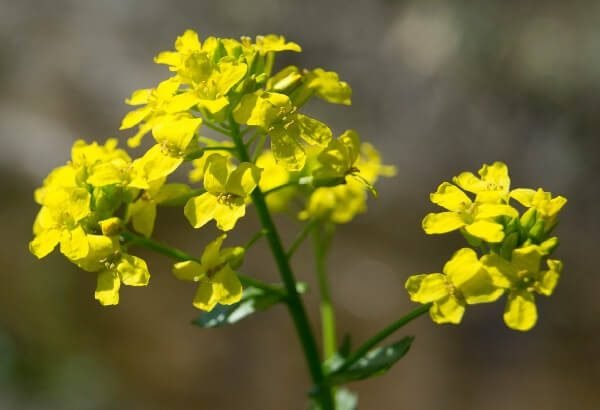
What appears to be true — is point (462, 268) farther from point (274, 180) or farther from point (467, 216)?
point (274, 180)

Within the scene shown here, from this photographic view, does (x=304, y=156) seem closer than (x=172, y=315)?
Yes

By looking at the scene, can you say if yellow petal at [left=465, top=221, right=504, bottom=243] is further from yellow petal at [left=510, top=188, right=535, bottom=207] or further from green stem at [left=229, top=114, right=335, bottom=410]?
green stem at [left=229, top=114, right=335, bottom=410]

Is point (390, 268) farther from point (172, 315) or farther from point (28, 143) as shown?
point (28, 143)

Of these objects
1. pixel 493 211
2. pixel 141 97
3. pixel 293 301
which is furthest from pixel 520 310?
pixel 141 97

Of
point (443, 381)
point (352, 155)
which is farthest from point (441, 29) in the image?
point (352, 155)

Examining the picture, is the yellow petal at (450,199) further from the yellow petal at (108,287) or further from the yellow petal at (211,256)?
the yellow petal at (108,287)

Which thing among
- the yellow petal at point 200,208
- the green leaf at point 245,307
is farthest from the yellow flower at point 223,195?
the green leaf at point 245,307
